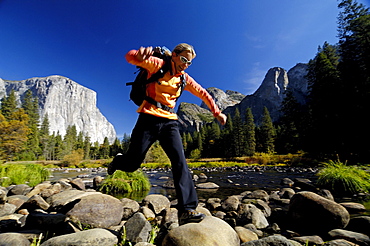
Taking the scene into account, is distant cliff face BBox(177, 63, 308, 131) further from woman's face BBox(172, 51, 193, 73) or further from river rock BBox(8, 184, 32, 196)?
woman's face BBox(172, 51, 193, 73)

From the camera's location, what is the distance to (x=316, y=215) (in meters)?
3.15

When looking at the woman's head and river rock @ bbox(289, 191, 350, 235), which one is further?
river rock @ bbox(289, 191, 350, 235)

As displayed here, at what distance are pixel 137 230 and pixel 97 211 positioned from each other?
144cm

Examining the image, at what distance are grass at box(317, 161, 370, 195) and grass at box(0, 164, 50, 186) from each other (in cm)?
1307

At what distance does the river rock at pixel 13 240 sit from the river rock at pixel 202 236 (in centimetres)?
140

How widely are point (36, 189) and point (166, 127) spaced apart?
586cm

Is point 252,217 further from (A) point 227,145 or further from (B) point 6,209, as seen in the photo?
(A) point 227,145

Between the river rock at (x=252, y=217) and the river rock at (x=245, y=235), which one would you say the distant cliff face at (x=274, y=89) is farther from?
the river rock at (x=245, y=235)

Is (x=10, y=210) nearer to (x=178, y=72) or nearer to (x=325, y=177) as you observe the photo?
(x=178, y=72)

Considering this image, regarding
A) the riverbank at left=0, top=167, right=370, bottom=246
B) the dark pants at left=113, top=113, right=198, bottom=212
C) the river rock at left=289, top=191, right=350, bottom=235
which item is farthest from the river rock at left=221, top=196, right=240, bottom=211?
the dark pants at left=113, top=113, right=198, bottom=212

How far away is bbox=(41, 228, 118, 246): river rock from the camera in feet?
5.24

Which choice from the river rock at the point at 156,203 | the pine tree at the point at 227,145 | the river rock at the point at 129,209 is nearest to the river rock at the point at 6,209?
the river rock at the point at 129,209

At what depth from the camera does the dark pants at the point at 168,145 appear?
83.0 inches

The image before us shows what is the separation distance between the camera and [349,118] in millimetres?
18516
